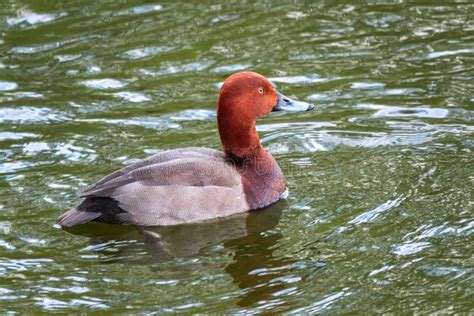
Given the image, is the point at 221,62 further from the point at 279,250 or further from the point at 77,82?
the point at 279,250

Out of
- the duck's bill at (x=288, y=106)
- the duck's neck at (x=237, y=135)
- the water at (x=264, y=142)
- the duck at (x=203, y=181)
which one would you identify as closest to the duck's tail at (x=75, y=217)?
the duck at (x=203, y=181)

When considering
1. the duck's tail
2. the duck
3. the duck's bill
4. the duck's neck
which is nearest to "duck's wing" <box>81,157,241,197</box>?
the duck

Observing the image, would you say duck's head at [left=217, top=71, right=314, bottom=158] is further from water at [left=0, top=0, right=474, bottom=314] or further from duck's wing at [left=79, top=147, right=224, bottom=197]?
water at [left=0, top=0, right=474, bottom=314]

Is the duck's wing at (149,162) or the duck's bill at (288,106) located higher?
the duck's bill at (288,106)

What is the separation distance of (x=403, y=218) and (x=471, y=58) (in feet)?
12.7

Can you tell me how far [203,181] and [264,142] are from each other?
158 centimetres

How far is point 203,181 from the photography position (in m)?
8.07

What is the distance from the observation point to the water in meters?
6.75

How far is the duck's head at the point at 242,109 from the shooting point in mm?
8344

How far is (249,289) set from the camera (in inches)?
265

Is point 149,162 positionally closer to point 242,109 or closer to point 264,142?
point 242,109

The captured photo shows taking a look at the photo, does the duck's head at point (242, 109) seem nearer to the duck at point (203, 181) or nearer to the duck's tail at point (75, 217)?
the duck at point (203, 181)

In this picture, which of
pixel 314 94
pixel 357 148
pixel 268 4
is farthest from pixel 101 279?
pixel 268 4

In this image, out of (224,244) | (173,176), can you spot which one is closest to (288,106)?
(173,176)
